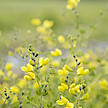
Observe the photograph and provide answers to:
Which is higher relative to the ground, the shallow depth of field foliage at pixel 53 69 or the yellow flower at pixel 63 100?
the shallow depth of field foliage at pixel 53 69

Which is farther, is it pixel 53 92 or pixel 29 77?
pixel 53 92

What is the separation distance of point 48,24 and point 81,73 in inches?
38.2

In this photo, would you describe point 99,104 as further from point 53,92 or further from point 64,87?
point 64,87

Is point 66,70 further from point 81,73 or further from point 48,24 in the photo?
point 48,24

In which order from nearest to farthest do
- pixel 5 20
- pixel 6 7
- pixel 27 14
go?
1. pixel 5 20
2. pixel 27 14
3. pixel 6 7

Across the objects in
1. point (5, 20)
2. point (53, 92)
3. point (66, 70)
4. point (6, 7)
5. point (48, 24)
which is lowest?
point (66, 70)

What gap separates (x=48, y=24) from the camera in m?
1.79

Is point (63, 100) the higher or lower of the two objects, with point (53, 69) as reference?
lower

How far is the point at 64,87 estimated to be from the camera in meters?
0.90

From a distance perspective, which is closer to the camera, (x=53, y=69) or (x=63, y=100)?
(x=63, y=100)

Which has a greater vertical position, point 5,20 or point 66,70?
point 5,20

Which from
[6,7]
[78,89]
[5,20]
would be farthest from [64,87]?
[6,7]

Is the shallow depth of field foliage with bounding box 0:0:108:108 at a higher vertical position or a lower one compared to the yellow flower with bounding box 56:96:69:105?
higher

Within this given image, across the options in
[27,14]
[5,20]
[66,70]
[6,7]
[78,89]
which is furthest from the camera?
[6,7]
